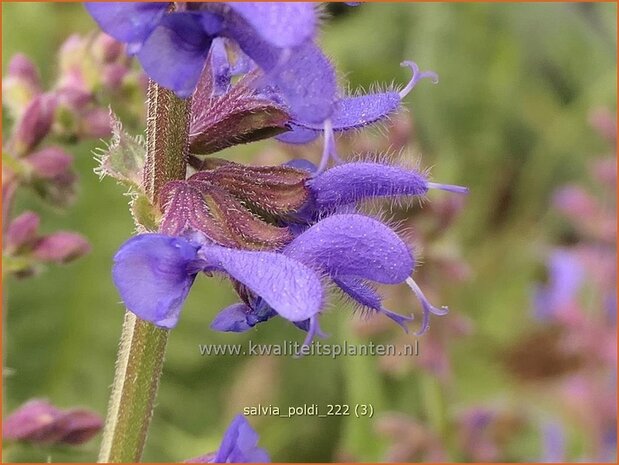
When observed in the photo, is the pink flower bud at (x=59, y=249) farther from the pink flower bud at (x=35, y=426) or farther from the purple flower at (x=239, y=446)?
the purple flower at (x=239, y=446)

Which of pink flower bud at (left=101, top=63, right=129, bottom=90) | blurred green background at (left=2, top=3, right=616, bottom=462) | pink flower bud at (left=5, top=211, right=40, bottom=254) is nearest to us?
pink flower bud at (left=5, top=211, right=40, bottom=254)

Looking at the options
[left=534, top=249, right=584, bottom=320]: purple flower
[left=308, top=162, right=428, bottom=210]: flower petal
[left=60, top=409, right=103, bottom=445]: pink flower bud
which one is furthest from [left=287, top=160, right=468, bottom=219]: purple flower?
[left=534, top=249, right=584, bottom=320]: purple flower

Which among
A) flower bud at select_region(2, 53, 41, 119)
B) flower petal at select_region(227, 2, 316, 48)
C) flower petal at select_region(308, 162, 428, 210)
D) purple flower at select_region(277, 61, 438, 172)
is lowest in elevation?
flower petal at select_region(308, 162, 428, 210)

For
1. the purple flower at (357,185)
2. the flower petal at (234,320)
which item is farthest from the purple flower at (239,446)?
the purple flower at (357,185)

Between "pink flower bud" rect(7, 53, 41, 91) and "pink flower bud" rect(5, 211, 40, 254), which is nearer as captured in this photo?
"pink flower bud" rect(5, 211, 40, 254)

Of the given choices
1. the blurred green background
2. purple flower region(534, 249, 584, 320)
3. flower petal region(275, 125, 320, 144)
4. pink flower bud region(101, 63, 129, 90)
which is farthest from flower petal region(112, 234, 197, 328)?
purple flower region(534, 249, 584, 320)

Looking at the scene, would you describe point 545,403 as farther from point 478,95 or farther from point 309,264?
point 309,264

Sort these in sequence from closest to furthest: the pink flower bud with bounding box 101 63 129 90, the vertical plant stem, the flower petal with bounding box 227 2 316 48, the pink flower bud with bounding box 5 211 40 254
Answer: the flower petal with bounding box 227 2 316 48, the vertical plant stem, the pink flower bud with bounding box 5 211 40 254, the pink flower bud with bounding box 101 63 129 90

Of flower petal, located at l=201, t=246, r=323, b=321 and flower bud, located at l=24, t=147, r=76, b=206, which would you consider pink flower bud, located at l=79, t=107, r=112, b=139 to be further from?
flower petal, located at l=201, t=246, r=323, b=321

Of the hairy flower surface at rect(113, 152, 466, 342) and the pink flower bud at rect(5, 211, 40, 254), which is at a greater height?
the hairy flower surface at rect(113, 152, 466, 342)
